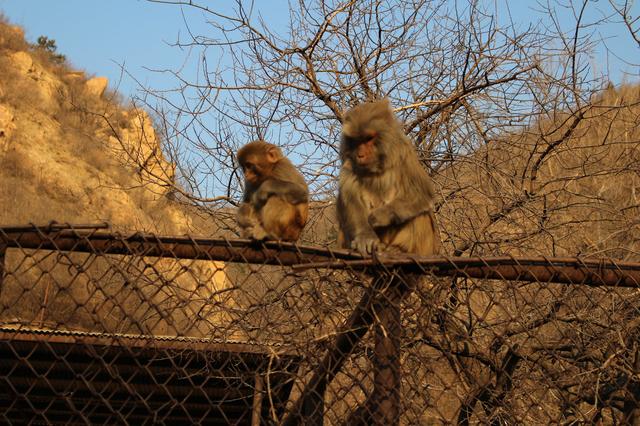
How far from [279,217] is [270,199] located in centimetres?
16

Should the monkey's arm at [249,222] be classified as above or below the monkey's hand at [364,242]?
below

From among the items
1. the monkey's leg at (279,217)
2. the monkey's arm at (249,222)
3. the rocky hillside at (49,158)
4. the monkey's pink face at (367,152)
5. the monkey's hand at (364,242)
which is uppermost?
the monkey's pink face at (367,152)

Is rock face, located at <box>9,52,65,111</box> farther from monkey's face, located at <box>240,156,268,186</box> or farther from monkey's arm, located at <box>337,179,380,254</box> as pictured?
monkey's arm, located at <box>337,179,380,254</box>

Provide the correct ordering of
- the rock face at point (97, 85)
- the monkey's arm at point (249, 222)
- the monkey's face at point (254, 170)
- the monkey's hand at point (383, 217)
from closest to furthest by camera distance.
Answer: the monkey's hand at point (383, 217), the monkey's arm at point (249, 222), the monkey's face at point (254, 170), the rock face at point (97, 85)

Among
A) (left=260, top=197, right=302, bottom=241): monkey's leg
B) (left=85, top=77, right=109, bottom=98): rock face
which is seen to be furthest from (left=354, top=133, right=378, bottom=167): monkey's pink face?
(left=85, top=77, right=109, bottom=98): rock face

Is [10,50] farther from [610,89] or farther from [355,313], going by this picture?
[355,313]

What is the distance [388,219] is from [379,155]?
528 millimetres

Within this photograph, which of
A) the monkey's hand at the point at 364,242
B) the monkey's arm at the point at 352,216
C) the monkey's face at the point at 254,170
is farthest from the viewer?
the monkey's face at the point at 254,170

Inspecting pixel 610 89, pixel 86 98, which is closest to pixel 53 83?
pixel 86 98

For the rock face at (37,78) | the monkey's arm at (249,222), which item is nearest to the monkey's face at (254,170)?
the monkey's arm at (249,222)

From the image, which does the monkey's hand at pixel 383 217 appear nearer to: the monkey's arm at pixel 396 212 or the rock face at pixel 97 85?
the monkey's arm at pixel 396 212

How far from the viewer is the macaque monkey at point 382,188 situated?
5.70 metres

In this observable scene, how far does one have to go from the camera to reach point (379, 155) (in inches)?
229

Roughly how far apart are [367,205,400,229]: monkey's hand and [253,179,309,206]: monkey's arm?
27.8 inches
